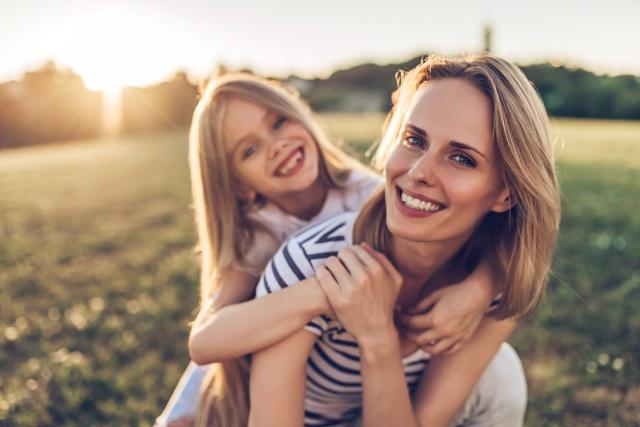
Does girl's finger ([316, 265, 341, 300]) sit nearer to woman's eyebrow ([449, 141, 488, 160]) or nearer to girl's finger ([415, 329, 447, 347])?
girl's finger ([415, 329, 447, 347])

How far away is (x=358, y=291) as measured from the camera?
2.21m

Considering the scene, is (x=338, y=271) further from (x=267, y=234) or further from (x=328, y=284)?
(x=267, y=234)

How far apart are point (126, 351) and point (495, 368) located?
2.77 meters

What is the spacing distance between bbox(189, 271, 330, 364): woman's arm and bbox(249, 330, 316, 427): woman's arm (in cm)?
6

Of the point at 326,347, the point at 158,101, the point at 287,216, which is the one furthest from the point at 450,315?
the point at 158,101

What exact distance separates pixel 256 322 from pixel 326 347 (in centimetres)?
44

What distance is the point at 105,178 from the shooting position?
13219mm

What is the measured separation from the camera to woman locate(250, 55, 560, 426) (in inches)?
83.6

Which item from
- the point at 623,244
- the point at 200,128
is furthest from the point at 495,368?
the point at 623,244

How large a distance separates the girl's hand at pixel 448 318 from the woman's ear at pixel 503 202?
0.36 meters

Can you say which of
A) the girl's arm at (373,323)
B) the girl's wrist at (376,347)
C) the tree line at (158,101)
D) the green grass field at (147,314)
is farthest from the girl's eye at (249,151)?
the tree line at (158,101)

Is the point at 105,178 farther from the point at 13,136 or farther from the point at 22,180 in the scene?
the point at 13,136

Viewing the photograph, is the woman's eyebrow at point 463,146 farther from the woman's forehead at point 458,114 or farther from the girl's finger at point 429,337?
the girl's finger at point 429,337

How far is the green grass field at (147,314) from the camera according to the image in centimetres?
363
